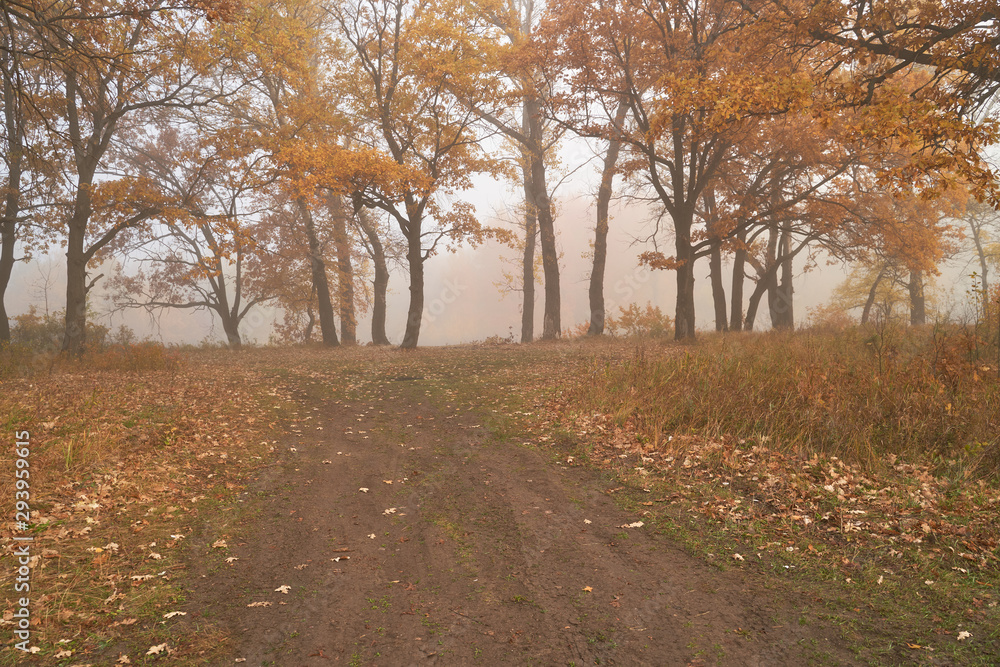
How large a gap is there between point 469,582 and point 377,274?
914 inches

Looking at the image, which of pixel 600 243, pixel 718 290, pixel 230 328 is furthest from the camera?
pixel 230 328

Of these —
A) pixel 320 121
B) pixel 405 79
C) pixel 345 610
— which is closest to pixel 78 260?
pixel 320 121

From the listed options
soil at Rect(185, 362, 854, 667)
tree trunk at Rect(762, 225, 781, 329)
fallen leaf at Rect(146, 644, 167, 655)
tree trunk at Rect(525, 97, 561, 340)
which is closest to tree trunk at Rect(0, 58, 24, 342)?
soil at Rect(185, 362, 854, 667)

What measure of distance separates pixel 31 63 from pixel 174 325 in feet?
249

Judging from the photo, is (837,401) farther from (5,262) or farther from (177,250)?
(177,250)

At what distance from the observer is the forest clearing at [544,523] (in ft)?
12.5

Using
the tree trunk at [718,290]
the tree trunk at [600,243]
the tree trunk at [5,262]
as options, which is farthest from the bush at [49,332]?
the tree trunk at [718,290]

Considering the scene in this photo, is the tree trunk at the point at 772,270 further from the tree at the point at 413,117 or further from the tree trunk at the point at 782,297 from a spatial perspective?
the tree at the point at 413,117

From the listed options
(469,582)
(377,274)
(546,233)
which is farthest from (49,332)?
(469,582)

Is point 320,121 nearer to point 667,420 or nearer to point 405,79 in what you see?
point 405,79

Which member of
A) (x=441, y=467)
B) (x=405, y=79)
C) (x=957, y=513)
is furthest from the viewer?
(x=405, y=79)

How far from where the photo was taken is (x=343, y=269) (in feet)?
92.1

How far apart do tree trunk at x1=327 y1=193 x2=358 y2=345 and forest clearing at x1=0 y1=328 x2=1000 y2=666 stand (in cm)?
1800

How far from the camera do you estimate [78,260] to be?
602 inches
